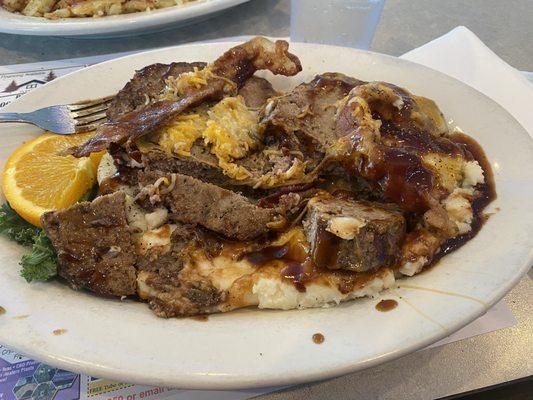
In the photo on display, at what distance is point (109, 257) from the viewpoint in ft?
5.82

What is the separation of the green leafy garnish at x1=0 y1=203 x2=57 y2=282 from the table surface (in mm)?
1008

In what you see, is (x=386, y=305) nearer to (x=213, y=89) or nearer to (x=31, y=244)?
(x=213, y=89)

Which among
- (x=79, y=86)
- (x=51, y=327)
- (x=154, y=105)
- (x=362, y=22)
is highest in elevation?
(x=362, y=22)

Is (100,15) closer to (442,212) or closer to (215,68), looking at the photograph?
(215,68)

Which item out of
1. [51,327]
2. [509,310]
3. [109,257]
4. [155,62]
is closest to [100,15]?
[155,62]

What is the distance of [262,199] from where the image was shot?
6.53ft

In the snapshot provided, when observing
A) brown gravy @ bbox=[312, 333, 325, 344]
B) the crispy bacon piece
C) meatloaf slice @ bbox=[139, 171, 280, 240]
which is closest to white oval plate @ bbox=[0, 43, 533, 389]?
brown gravy @ bbox=[312, 333, 325, 344]

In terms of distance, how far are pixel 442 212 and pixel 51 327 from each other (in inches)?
62.9

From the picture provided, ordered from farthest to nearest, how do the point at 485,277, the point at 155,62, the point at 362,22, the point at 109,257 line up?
the point at 362,22 < the point at 155,62 < the point at 109,257 < the point at 485,277

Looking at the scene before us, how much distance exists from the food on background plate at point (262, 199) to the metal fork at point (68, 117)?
0.50 feet

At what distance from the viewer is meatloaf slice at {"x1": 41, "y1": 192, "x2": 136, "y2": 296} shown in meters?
1.74

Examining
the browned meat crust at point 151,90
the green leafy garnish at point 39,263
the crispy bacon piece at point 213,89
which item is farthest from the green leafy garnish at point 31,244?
the browned meat crust at point 151,90

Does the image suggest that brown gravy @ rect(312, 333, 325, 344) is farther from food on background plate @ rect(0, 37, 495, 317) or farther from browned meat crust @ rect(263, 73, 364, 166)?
browned meat crust @ rect(263, 73, 364, 166)

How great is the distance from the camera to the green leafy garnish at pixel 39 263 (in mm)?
1701
